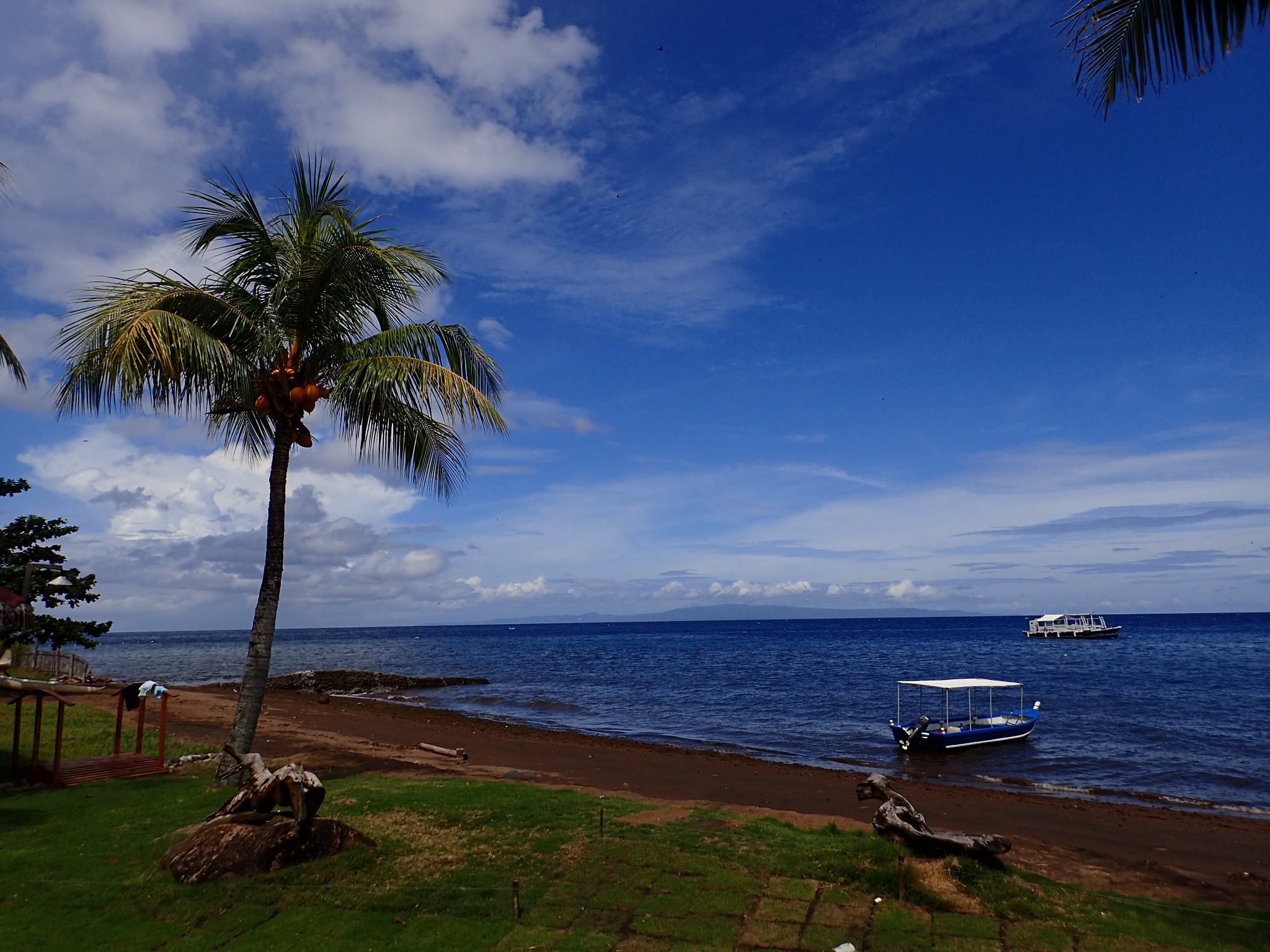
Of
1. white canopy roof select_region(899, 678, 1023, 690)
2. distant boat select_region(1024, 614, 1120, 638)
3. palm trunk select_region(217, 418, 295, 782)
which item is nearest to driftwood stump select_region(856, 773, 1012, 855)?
palm trunk select_region(217, 418, 295, 782)

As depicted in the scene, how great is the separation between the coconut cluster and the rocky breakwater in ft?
121

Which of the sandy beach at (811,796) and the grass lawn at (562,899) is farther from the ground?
the grass lawn at (562,899)

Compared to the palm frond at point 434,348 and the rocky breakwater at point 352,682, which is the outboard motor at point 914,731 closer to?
the palm frond at point 434,348

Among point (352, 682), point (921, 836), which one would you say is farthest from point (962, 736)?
point (352, 682)

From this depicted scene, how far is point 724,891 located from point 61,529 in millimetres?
35319

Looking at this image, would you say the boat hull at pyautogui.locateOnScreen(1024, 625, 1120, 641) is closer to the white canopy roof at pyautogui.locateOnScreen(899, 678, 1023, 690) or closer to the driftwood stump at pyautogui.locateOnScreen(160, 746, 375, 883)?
the white canopy roof at pyautogui.locateOnScreen(899, 678, 1023, 690)

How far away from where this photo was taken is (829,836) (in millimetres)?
10594

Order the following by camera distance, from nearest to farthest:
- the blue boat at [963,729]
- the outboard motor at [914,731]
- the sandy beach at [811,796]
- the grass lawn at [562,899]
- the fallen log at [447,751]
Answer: the grass lawn at [562,899]
the sandy beach at [811,796]
the fallen log at [447,751]
the outboard motor at [914,731]
the blue boat at [963,729]

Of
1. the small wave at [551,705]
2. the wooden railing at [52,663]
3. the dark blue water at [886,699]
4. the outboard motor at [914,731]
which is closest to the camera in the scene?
the dark blue water at [886,699]

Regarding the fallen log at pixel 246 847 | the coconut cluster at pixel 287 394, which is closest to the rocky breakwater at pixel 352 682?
the coconut cluster at pixel 287 394

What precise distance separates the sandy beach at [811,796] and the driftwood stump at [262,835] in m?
6.18

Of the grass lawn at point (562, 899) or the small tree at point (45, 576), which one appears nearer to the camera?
the grass lawn at point (562, 899)

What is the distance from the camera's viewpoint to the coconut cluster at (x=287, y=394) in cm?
1166

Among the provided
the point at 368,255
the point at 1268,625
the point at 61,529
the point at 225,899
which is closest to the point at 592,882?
the point at 225,899
